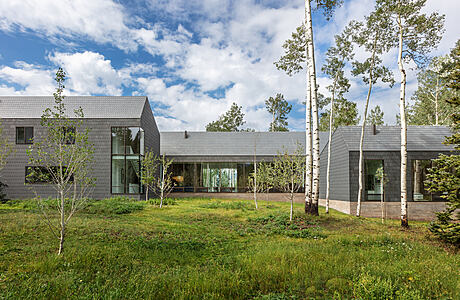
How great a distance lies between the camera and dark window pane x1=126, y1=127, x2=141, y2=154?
20.7 meters

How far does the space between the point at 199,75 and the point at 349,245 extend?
2493 centimetres

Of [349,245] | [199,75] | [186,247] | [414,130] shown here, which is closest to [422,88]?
[414,130]

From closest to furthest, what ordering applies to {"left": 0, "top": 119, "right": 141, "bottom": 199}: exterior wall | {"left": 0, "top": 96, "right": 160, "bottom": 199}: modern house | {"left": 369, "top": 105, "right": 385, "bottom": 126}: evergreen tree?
{"left": 0, "top": 119, "right": 141, "bottom": 199}: exterior wall, {"left": 0, "top": 96, "right": 160, "bottom": 199}: modern house, {"left": 369, "top": 105, "right": 385, "bottom": 126}: evergreen tree

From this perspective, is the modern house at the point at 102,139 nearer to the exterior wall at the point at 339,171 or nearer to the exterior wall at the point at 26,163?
the exterior wall at the point at 26,163

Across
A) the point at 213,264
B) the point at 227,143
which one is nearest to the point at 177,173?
the point at 227,143

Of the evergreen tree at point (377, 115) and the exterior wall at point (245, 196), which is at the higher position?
the evergreen tree at point (377, 115)

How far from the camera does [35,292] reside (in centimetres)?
434

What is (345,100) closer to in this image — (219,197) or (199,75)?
(219,197)

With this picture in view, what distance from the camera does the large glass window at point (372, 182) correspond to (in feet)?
61.4

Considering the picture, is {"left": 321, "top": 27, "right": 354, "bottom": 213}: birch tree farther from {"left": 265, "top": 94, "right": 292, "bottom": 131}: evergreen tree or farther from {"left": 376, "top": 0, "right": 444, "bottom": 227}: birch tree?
{"left": 265, "top": 94, "right": 292, "bottom": 131}: evergreen tree

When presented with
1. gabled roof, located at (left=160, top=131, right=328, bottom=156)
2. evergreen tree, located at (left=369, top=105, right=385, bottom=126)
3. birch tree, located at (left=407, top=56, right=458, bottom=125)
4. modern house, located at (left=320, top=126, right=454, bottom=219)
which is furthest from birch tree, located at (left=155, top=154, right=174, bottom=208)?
evergreen tree, located at (left=369, top=105, right=385, bottom=126)

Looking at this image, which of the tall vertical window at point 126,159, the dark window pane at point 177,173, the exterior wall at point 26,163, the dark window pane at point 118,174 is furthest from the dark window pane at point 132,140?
the dark window pane at point 177,173

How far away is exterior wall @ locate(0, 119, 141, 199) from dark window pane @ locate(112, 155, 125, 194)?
35 centimetres

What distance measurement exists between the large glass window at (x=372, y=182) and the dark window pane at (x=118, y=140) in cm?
1740
